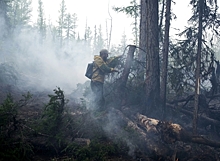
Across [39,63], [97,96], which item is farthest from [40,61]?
[97,96]

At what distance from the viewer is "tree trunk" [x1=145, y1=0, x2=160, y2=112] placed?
749 centimetres

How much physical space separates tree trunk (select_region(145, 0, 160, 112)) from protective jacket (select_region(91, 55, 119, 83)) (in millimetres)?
1411

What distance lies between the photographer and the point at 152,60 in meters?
7.55

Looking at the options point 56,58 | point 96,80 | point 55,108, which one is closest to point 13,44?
point 56,58

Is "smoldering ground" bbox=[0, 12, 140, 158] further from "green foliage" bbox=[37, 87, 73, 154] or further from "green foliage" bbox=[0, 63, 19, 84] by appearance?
"green foliage" bbox=[37, 87, 73, 154]

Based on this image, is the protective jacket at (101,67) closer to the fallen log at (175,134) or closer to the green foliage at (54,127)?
the green foliage at (54,127)

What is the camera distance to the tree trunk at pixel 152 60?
7488mm

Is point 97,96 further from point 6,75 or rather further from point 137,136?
point 6,75

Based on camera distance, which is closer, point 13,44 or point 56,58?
point 13,44

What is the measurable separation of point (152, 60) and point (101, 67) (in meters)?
1.91

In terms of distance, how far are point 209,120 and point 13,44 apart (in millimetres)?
28677

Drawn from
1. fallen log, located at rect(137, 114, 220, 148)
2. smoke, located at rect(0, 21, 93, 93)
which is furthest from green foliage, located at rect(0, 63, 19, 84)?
fallen log, located at rect(137, 114, 220, 148)

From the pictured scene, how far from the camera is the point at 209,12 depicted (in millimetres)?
7195

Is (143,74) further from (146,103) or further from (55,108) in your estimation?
(55,108)
